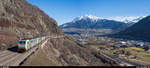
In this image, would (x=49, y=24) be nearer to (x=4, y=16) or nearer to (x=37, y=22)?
(x=37, y=22)

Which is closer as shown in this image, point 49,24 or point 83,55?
point 83,55

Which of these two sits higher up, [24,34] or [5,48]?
[24,34]

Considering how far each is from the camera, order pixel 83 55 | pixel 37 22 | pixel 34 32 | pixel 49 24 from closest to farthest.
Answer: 1. pixel 83 55
2. pixel 34 32
3. pixel 37 22
4. pixel 49 24

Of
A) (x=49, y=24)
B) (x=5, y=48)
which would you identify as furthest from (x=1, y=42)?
(x=49, y=24)

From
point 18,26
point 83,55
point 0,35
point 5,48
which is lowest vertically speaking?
point 83,55

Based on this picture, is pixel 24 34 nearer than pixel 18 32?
No

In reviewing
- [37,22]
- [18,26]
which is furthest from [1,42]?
[37,22]

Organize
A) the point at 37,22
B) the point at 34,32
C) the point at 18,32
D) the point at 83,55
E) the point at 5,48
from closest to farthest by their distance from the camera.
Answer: the point at 5,48
the point at 18,32
the point at 83,55
the point at 34,32
the point at 37,22

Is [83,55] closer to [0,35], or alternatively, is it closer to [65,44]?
[65,44]

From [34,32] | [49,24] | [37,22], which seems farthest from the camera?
[49,24]
